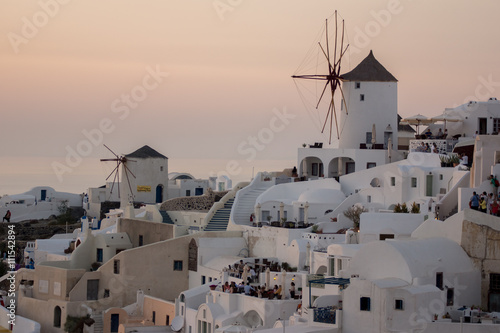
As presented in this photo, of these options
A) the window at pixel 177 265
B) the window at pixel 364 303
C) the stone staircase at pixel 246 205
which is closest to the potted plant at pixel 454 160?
the stone staircase at pixel 246 205

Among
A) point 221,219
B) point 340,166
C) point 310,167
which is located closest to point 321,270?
point 221,219

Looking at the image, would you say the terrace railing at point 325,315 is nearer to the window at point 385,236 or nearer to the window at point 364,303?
the window at point 364,303

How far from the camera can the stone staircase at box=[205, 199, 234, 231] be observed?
52.7 meters

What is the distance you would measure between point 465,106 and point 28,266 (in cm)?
1943

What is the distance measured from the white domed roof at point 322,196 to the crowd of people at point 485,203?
912 centimetres

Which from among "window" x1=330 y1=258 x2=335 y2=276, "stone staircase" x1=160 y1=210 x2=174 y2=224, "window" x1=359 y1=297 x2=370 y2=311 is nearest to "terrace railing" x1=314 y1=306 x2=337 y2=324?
"window" x1=359 y1=297 x2=370 y2=311

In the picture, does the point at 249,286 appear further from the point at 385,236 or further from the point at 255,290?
the point at 385,236

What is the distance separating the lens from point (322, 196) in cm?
5050

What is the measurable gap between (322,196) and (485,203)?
400 inches

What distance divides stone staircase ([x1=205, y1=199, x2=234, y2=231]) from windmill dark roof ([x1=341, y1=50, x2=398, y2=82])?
7154mm

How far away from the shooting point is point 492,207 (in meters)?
41.2

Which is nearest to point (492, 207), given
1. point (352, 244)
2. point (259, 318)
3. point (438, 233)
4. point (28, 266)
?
point (438, 233)

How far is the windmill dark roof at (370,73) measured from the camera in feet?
179

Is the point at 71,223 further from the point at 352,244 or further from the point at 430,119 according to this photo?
the point at 352,244
